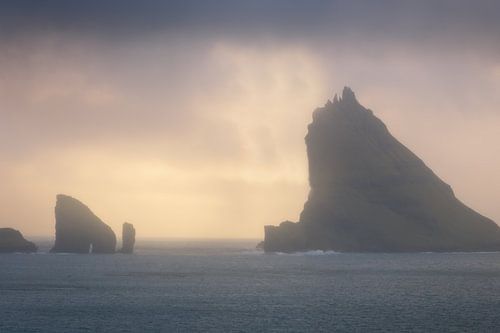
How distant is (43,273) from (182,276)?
31279 mm

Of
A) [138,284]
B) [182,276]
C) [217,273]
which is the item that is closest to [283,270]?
[217,273]

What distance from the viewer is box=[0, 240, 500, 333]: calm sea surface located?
298 feet

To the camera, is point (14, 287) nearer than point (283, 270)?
Yes

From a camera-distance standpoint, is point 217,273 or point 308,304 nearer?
point 308,304

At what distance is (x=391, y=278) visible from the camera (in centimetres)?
16200

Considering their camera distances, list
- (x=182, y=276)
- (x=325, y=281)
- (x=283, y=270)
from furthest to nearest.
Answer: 1. (x=283, y=270)
2. (x=182, y=276)
3. (x=325, y=281)

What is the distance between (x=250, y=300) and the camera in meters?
118

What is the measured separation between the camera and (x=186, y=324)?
91312 mm

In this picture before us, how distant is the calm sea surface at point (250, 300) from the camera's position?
298 ft

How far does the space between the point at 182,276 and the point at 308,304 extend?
5923cm

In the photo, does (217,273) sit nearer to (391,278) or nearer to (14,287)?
(391,278)

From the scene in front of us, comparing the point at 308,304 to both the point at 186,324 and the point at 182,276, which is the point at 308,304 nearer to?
the point at 186,324

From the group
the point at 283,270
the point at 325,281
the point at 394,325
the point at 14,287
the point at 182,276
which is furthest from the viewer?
the point at 283,270

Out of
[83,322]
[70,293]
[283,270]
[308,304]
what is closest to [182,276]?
[283,270]
